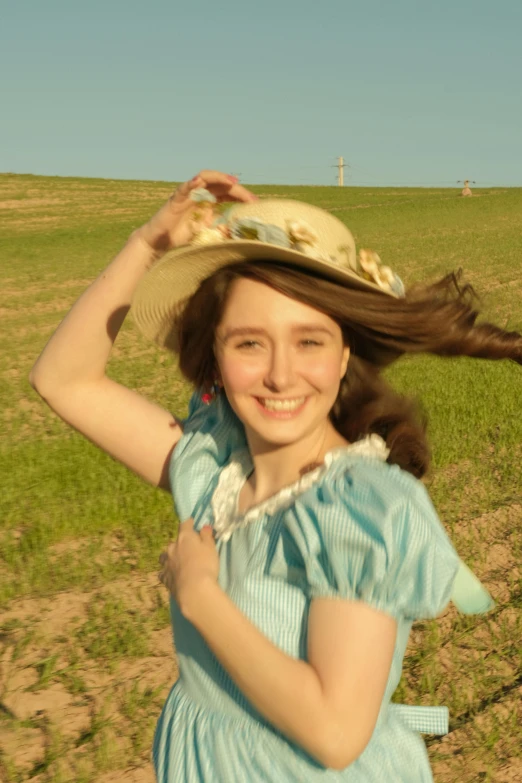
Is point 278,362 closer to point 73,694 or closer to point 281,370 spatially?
point 281,370

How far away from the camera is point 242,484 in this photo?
2.09 m

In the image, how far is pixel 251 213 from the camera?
6.43ft

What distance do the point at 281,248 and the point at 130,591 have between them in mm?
3076

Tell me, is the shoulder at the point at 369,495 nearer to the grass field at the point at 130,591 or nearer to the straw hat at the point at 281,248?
the straw hat at the point at 281,248

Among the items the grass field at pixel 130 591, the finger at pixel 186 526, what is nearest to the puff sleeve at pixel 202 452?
the finger at pixel 186 526

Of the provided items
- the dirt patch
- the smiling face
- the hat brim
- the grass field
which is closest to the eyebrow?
the smiling face

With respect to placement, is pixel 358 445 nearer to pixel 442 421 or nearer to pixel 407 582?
pixel 407 582

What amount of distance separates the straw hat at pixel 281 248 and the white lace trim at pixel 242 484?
1.09 feet

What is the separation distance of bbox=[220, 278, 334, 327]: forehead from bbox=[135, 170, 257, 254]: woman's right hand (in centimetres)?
36

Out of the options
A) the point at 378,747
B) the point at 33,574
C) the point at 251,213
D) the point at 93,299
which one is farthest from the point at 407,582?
the point at 33,574

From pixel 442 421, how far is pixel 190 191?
209 inches

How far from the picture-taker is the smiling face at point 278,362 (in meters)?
1.88

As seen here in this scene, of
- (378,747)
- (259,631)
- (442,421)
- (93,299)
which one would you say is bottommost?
(442,421)

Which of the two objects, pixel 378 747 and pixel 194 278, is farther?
pixel 194 278
